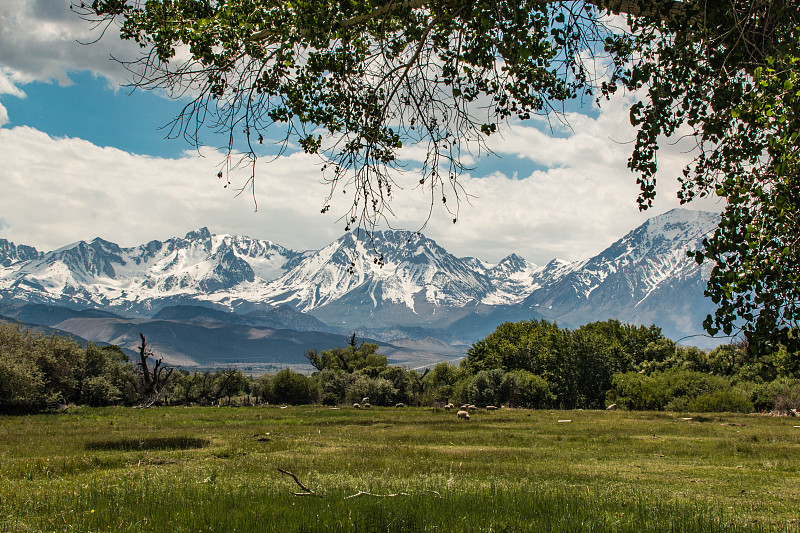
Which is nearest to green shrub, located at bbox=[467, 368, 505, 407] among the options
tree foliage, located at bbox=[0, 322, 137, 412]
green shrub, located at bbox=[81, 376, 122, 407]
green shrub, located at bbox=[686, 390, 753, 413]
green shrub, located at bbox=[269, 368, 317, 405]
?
green shrub, located at bbox=[686, 390, 753, 413]

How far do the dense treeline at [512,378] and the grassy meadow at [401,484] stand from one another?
25595 millimetres

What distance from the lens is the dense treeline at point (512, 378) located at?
5172cm

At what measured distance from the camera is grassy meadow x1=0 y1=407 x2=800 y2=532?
7.75 m

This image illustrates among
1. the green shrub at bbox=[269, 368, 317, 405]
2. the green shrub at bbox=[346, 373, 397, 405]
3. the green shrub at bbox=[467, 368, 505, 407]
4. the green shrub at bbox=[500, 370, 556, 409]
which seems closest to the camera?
the green shrub at bbox=[500, 370, 556, 409]

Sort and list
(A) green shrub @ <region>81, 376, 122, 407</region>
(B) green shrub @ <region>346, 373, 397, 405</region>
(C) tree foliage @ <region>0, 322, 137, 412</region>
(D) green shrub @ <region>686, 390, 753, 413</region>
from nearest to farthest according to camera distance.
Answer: (C) tree foliage @ <region>0, 322, 137, 412</region> → (D) green shrub @ <region>686, 390, 753, 413</region> → (A) green shrub @ <region>81, 376, 122, 407</region> → (B) green shrub @ <region>346, 373, 397, 405</region>

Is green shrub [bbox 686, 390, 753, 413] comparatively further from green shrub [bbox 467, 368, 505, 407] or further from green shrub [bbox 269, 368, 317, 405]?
green shrub [bbox 269, 368, 317, 405]

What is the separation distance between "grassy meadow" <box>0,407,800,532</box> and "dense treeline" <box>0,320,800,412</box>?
25.6 m

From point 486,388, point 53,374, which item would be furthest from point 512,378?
point 53,374

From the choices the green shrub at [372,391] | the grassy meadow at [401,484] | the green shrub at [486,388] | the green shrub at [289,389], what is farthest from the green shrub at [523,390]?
the grassy meadow at [401,484]

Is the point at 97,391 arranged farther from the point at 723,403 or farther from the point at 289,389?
the point at 723,403

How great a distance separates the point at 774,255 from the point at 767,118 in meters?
1.62

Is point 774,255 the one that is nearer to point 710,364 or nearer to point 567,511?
point 567,511

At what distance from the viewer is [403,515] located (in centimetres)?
793

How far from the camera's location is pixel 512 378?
74125mm
